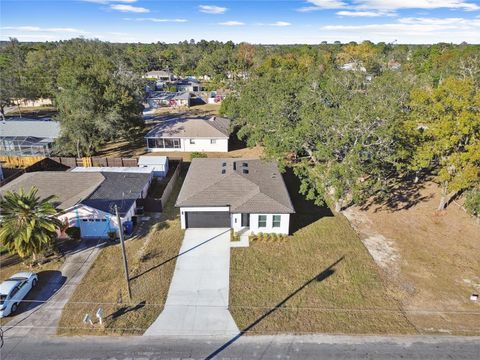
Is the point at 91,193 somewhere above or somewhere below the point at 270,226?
above

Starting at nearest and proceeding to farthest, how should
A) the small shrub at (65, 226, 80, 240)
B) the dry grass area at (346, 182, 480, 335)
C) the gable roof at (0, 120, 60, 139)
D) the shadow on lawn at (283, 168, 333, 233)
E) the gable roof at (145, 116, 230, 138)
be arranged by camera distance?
the dry grass area at (346, 182, 480, 335) < the small shrub at (65, 226, 80, 240) < the shadow on lawn at (283, 168, 333, 233) < the gable roof at (0, 120, 60, 139) < the gable roof at (145, 116, 230, 138)

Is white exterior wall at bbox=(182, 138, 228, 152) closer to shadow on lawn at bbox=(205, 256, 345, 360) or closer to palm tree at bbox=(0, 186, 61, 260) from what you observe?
palm tree at bbox=(0, 186, 61, 260)

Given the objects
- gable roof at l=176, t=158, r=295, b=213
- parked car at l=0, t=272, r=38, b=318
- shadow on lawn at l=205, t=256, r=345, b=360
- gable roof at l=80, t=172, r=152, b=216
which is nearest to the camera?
shadow on lawn at l=205, t=256, r=345, b=360

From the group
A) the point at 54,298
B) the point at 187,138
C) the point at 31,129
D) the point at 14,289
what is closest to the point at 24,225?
the point at 14,289

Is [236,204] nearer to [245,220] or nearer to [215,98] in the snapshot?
[245,220]

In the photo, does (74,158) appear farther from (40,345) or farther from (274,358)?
(274,358)

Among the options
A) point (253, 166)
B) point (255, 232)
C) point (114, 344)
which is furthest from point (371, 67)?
point (114, 344)

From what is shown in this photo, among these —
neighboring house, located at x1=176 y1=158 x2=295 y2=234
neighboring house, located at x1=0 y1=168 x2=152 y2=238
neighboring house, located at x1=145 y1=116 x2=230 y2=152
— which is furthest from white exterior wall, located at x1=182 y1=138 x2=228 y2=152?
neighboring house, located at x1=176 y1=158 x2=295 y2=234
